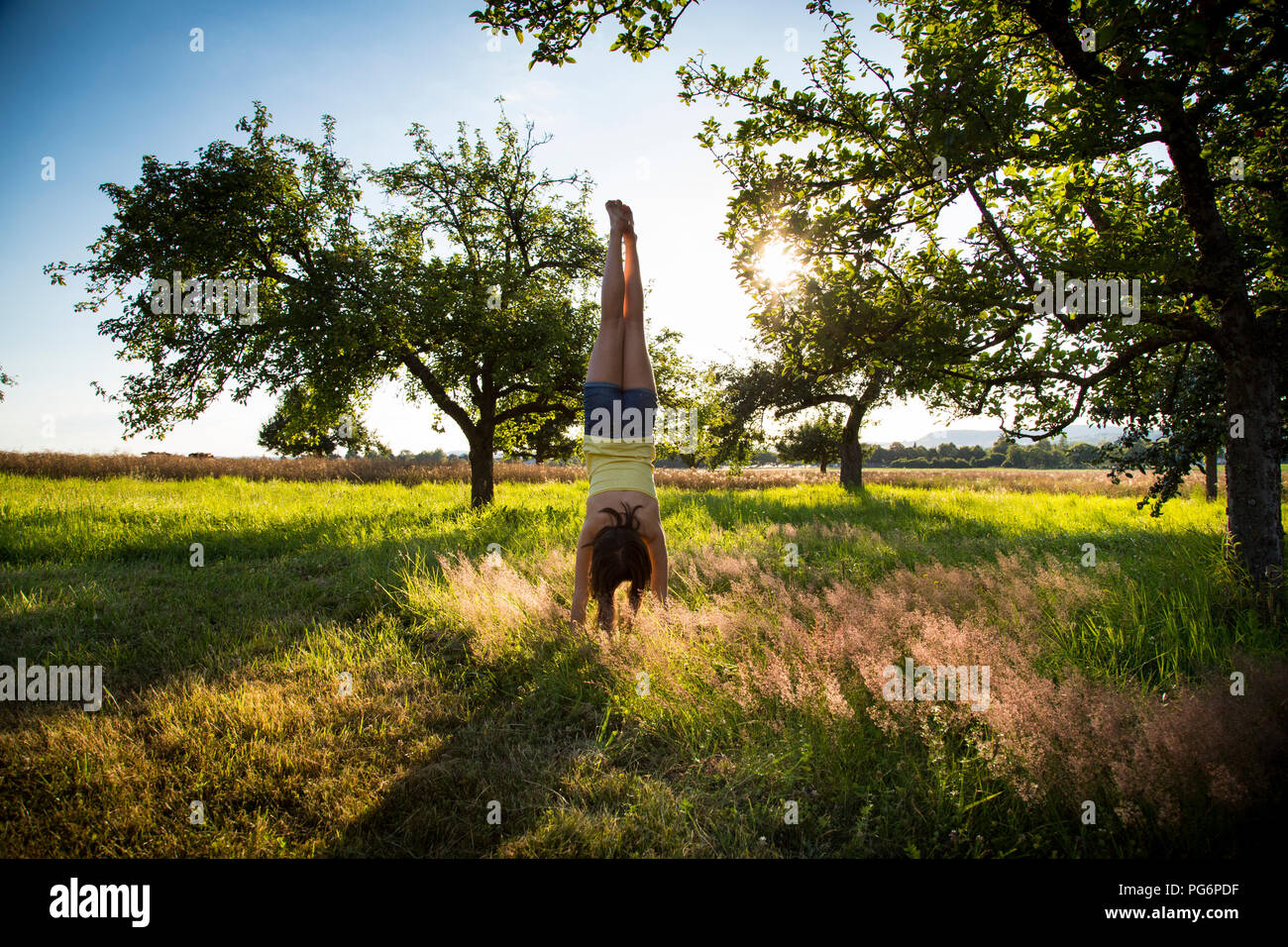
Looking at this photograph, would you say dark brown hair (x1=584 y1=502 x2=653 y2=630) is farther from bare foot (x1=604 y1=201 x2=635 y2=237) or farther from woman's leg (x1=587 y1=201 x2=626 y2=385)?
bare foot (x1=604 y1=201 x2=635 y2=237)

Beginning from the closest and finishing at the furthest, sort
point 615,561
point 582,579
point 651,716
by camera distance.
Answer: point 651,716
point 615,561
point 582,579

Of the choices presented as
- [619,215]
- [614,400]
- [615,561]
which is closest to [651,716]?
[615,561]

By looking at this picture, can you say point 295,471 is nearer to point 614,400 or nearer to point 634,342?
point 614,400

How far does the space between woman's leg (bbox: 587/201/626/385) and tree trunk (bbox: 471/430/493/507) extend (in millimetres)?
11515

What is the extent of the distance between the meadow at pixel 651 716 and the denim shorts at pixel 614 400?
194cm

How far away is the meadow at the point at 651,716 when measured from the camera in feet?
8.78

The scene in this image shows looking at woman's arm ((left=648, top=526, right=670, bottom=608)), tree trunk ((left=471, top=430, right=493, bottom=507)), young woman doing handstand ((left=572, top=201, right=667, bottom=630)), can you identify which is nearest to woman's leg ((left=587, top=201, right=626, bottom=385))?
young woman doing handstand ((left=572, top=201, right=667, bottom=630))

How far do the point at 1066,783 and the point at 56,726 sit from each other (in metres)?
6.42

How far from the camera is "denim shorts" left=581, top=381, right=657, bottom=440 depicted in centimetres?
481

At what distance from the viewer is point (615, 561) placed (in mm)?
4527

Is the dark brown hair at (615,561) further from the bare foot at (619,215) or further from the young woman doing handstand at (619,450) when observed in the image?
the bare foot at (619,215)

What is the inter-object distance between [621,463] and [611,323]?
52.3 inches

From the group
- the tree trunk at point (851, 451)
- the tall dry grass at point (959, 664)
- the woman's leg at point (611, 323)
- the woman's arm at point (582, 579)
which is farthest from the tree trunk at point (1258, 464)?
the tree trunk at point (851, 451)

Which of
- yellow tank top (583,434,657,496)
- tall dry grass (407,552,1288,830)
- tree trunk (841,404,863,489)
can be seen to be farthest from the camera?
tree trunk (841,404,863,489)
